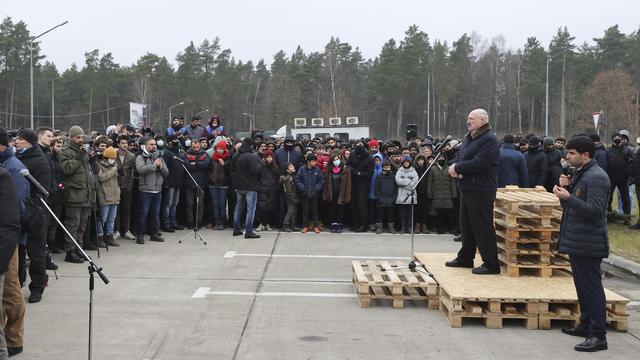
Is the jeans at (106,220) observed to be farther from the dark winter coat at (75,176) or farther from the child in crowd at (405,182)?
the child in crowd at (405,182)

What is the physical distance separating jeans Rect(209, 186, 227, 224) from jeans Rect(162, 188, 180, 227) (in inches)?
31.7

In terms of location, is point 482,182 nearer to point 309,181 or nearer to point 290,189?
point 309,181

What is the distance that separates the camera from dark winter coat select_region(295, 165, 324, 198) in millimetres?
13414

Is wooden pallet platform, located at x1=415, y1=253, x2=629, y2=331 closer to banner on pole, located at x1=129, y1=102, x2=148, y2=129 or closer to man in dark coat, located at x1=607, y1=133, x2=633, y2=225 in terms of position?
man in dark coat, located at x1=607, y1=133, x2=633, y2=225

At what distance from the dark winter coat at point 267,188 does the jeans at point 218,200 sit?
836 millimetres

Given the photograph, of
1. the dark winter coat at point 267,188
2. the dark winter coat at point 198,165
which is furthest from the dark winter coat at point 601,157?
the dark winter coat at point 198,165

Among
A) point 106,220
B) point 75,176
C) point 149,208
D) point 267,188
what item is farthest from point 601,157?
point 75,176

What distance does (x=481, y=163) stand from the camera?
24.4 ft

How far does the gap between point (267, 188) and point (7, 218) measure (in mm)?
9031

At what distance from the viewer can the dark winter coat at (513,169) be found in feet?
38.2

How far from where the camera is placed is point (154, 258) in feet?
33.9

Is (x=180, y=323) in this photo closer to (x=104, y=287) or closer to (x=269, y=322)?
(x=269, y=322)

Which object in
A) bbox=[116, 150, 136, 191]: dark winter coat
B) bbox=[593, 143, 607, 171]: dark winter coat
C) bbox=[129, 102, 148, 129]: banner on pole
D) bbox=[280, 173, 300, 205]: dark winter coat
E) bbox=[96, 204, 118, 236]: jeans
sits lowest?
bbox=[96, 204, 118, 236]: jeans

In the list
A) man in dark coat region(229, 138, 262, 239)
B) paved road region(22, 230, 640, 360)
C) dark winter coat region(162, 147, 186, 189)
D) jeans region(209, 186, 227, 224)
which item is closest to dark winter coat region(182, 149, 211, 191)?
jeans region(209, 186, 227, 224)
